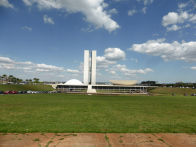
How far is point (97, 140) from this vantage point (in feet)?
24.0

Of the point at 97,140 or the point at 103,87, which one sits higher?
the point at 97,140

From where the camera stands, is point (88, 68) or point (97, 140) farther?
point (88, 68)

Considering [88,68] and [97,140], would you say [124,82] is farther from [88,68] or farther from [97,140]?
[97,140]

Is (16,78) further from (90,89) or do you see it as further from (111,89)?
(111,89)

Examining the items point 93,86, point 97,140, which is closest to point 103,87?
point 93,86

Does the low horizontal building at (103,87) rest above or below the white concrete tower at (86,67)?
below

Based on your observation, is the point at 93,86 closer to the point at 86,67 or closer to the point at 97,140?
the point at 86,67

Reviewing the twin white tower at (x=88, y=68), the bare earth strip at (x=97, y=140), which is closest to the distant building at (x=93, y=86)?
the twin white tower at (x=88, y=68)

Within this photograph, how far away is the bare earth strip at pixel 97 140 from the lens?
6.83 metres

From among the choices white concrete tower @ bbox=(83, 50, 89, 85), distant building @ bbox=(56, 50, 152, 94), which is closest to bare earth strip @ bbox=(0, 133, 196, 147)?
distant building @ bbox=(56, 50, 152, 94)

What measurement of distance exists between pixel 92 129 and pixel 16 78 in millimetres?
136732

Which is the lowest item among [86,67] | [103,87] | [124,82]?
[103,87]

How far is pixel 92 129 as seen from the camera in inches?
352

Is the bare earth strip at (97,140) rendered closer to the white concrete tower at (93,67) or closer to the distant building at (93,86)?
the distant building at (93,86)
